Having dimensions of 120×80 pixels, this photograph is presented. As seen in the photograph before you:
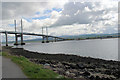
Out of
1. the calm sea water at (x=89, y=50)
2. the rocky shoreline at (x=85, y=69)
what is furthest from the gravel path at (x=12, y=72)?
the calm sea water at (x=89, y=50)

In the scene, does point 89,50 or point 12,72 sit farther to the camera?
point 89,50

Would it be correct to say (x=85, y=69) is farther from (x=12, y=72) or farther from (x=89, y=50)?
(x=89, y=50)

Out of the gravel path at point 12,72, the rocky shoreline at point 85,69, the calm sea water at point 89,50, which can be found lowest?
the calm sea water at point 89,50

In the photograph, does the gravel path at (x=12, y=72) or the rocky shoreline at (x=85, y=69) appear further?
the rocky shoreline at (x=85, y=69)

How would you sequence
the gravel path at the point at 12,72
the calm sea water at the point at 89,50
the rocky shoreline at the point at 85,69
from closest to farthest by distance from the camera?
the gravel path at the point at 12,72 → the rocky shoreline at the point at 85,69 → the calm sea water at the point at 89,50

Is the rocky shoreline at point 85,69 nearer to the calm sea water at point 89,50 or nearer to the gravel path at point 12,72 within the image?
the gravel path at point 12,72

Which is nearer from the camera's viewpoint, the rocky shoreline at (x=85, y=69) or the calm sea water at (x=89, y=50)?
the rocky shoreline at (x=85, y=69)

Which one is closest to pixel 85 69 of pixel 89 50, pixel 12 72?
pixel 12 72

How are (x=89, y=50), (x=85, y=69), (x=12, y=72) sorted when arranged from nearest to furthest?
(x=12, y=72)
(x=85, y=69)
(x=89, y=50)

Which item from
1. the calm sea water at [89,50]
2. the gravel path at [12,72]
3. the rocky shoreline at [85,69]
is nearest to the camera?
the gravel path at [12,72]

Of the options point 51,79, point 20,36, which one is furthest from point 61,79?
point 20,36

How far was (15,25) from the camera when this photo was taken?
109m

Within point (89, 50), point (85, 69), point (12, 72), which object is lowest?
point (89, 50)

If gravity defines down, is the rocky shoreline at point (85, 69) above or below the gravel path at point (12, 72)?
below
